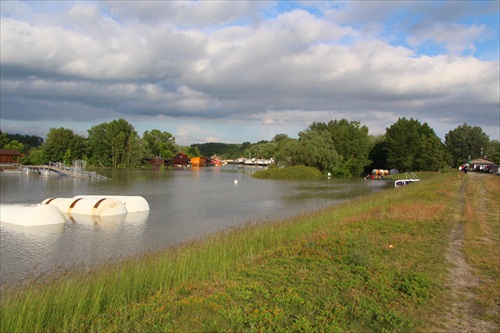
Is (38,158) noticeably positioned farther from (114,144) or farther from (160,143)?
(160,143)

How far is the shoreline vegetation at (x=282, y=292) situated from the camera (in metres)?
5.66

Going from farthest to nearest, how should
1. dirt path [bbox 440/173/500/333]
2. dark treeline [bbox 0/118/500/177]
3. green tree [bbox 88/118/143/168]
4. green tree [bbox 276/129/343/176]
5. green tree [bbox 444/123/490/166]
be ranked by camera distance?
green tree [bbox 444/123/490/166], green tree [bbox 88/118/143/168], dark treeline [bbox 0/118/500/177], green tree [bbox 276/129/343/176], dirt path [bbox 440/173/500/333]

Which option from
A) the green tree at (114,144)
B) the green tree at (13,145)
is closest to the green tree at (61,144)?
the green tree at (114,144)

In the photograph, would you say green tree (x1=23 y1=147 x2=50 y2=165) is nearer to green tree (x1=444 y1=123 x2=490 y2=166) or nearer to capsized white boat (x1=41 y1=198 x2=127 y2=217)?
capsized white boat (x1=41 y1=198 x2=127 y2=217)

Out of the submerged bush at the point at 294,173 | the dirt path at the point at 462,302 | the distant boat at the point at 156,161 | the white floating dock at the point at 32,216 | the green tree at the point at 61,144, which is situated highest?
the green tree at the point at 61,144

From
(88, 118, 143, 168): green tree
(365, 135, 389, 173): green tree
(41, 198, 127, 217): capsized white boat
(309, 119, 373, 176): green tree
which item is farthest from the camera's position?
(88, 118, 143, 168): green tree

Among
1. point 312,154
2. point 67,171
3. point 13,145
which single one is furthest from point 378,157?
point 13,145

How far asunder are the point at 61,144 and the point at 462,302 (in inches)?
4614

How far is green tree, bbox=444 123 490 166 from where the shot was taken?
114938 millimetres

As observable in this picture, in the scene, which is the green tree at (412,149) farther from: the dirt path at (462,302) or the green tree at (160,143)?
the green tree at (160,143)

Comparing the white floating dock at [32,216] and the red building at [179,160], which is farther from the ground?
the red building at [179,160]

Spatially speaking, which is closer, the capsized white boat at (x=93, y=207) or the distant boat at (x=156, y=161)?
the capsized white boat at (x=93, y=207)

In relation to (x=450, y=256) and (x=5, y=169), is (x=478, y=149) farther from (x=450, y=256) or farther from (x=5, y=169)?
(x=5, y=169)

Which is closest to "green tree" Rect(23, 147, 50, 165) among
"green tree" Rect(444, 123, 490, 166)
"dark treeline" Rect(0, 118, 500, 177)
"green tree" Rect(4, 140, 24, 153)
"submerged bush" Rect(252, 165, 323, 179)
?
"dark treeline" Rect(0, 118, 500, 177)
